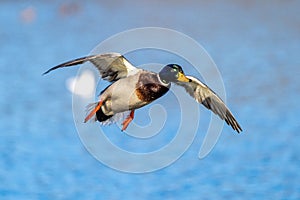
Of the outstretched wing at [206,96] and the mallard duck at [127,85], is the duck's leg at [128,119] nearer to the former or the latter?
the mallard duck at [127,85]

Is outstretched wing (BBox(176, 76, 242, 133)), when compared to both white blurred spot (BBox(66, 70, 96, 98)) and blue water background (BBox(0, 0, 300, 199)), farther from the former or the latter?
blue water background (BBox(0, 0, 300, 199))

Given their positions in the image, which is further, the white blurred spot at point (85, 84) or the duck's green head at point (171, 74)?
the white blurred spot at point (85, 84)

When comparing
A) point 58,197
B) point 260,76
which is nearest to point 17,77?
point 260,76

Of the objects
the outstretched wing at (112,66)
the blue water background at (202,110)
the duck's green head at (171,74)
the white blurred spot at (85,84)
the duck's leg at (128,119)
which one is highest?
the blue water background at (202,110)

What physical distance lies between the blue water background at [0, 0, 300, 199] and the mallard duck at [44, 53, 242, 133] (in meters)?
2.27

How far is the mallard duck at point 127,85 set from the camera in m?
1.92

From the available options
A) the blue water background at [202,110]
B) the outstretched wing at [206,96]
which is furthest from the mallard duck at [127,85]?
the blue water background at [202,110]

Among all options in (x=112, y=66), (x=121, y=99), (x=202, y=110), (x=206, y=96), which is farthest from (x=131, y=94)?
(x=202, y=110)

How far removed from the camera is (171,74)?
1949 millimetres

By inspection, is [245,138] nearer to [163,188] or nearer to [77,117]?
[163,188]

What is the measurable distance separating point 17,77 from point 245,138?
2.21 meters

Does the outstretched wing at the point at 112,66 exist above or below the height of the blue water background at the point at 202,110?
below

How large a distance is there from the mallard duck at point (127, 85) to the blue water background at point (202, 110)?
2.27 m

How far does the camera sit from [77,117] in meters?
2.29
